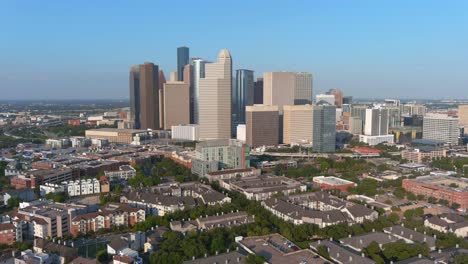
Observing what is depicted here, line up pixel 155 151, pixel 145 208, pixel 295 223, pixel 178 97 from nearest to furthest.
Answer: pixel 295 223 < pixel 145 208 < pixel 155 151 < pixel 178 97

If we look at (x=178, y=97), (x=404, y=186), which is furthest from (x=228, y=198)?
(x=178, y=97)

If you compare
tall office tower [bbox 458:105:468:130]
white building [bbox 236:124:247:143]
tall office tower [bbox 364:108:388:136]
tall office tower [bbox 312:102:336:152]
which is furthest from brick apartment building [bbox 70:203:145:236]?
tall office tower [bbox 458:105:468:130]

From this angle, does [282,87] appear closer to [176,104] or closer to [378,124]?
[378,124]

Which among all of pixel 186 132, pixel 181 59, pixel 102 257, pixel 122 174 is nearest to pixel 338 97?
pixel 181 59

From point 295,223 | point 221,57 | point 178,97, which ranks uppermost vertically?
point 221,57

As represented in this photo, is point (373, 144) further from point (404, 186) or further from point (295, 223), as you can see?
point (295, 223)

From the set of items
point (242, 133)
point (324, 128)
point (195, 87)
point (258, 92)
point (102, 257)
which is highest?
point (195, 87)
